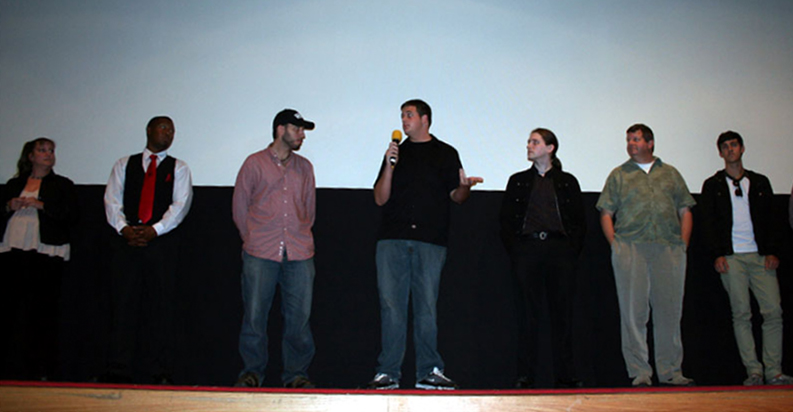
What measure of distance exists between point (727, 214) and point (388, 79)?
2362 mm

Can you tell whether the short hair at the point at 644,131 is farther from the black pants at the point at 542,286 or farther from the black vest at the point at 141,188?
the black vest at the point at 141,188

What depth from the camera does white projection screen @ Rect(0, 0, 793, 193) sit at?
13.7 ft

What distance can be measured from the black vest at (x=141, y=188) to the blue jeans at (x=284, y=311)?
59 cm

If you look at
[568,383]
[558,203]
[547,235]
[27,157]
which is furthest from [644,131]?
Answer: [27,157]

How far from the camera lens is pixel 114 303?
336 centimetres

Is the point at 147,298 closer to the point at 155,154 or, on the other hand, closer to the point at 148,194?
the point at 148,194

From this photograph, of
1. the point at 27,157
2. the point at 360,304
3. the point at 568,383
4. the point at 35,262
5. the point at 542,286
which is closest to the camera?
the point at 568,383

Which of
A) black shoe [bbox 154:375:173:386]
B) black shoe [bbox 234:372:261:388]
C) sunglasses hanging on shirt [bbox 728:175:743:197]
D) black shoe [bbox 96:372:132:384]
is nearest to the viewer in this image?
black shoe [bbox 234:372:261:388]

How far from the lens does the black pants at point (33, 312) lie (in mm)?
3598

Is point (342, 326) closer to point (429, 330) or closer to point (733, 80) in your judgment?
point (429, 330)

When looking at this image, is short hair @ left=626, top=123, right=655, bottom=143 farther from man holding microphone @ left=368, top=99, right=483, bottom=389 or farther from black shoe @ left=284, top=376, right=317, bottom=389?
black shoe @ left=284, top=376, right=317, bottom=389

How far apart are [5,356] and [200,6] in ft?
8.57

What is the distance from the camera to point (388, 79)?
4.29 meters

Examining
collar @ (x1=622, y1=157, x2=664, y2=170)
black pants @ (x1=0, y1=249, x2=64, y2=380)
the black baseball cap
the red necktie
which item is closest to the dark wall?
black pants @ (x1=0, y1=249, x2=64, y2=380)
